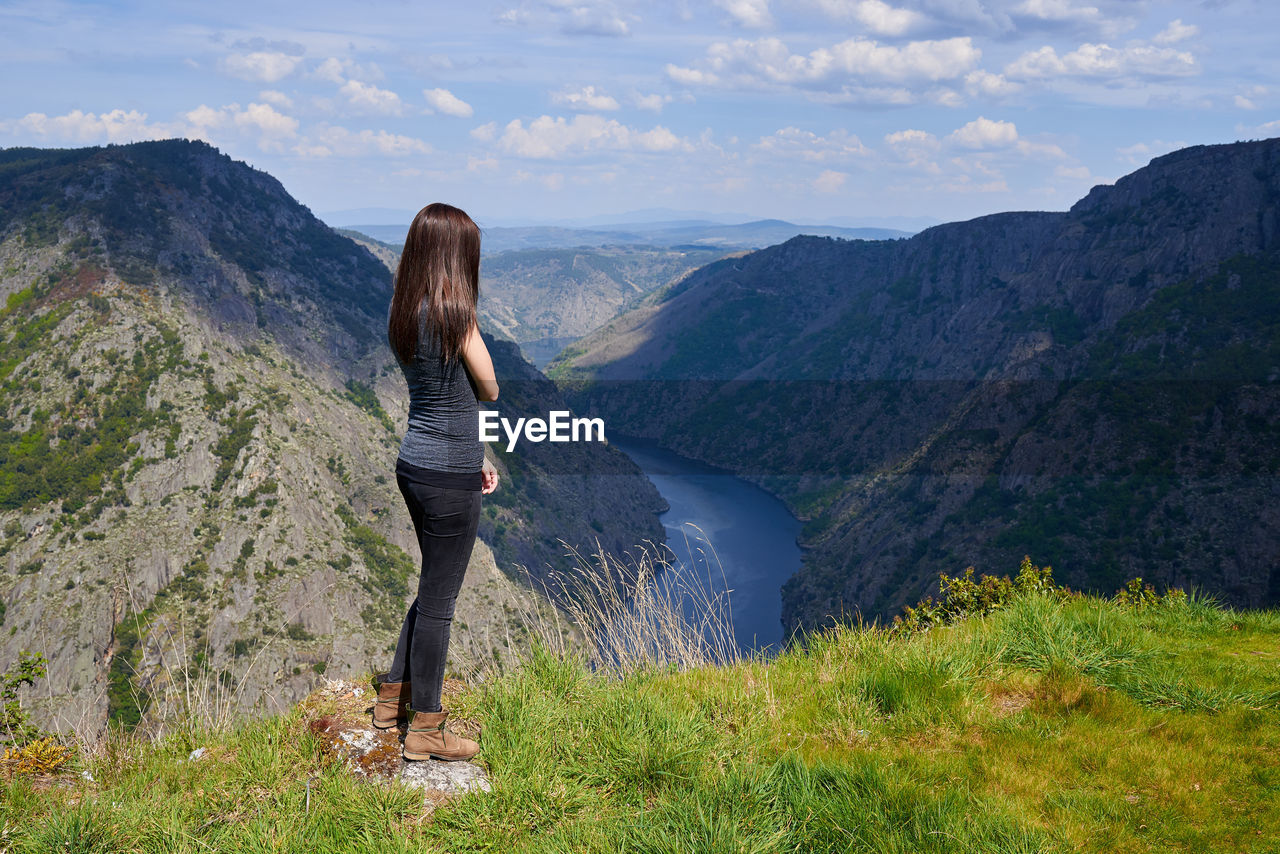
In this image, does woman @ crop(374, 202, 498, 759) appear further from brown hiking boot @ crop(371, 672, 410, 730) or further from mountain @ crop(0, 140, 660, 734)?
mountain @ crop(0, 140, 660, 734)

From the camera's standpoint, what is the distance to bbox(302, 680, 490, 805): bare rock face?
13.2ft

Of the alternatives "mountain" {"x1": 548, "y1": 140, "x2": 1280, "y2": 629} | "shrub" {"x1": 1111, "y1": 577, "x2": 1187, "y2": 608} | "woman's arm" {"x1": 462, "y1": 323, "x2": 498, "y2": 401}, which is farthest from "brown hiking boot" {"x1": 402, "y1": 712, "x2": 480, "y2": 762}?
"mountain" {"x1": 548, "y1": 140, "x2": 1280, "y2": 629}

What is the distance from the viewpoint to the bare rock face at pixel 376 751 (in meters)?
4.02

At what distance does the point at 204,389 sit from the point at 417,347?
94.2 meters

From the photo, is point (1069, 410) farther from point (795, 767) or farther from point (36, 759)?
point (36, 759)

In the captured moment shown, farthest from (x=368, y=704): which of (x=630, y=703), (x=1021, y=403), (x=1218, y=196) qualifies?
(x=1218, y=196)

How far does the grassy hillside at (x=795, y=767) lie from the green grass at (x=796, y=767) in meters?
0.01

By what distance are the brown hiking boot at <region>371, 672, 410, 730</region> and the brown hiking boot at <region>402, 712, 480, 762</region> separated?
15.0 inches

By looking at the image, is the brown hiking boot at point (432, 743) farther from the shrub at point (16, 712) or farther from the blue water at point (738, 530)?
the blue water at point (738, 530)

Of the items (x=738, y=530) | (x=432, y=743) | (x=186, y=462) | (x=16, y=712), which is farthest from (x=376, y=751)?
(x=738, y=530)

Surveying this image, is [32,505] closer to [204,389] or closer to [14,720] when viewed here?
[204,389]

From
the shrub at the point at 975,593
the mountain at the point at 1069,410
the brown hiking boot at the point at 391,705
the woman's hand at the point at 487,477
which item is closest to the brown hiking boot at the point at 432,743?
the brown hiking boot at the point at 391,705

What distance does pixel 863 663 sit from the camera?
213 inches

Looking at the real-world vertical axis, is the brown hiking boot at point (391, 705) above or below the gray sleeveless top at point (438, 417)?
below
